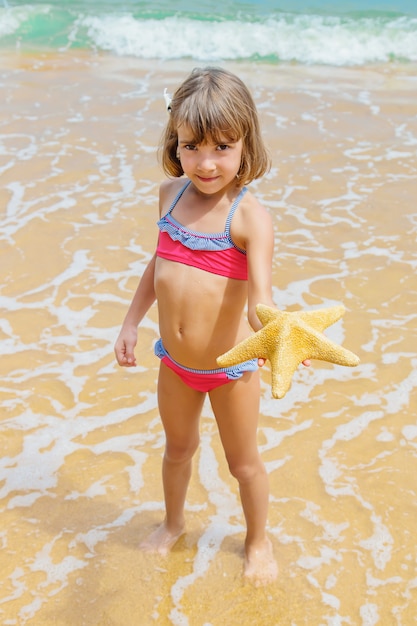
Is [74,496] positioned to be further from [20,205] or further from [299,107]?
[299,107]

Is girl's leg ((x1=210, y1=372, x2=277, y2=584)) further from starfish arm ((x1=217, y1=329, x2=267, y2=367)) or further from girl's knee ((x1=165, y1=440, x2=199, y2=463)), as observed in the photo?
starfish arm ((x1=217, y1=329, x2=267, y2=367))

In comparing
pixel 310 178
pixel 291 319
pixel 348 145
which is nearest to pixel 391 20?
pixel 348 145

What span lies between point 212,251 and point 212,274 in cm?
8

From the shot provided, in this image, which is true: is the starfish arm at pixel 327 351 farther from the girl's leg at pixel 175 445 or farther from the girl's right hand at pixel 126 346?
the girl's right hand at pixel 126 346

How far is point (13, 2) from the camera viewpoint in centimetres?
1680

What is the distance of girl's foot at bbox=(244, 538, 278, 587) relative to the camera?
306 centimetres

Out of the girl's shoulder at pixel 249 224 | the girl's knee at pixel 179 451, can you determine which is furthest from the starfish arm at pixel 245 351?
the girl's knee at pixel 179 451

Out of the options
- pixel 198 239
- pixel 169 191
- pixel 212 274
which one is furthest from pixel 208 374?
pixel 169 191

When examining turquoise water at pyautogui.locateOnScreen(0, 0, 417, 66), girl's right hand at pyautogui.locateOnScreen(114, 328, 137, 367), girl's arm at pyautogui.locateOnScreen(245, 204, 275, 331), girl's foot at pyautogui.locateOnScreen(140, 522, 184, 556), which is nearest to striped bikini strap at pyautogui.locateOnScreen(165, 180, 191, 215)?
girl's arm at pyautogui.locateOnScreen(245, 204, 275, 331)

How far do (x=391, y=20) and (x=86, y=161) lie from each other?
409 inches

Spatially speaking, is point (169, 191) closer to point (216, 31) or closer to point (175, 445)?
point (175, 445)

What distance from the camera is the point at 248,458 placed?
2943 mm

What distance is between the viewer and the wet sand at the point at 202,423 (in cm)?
304

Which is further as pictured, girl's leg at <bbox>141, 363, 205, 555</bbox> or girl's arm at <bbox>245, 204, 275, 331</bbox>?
girl's leg at <bbox>141, 363, 205, 555</bbox>
